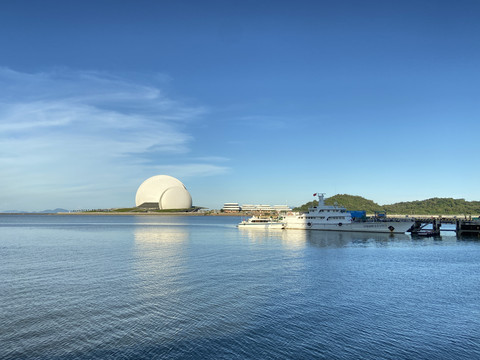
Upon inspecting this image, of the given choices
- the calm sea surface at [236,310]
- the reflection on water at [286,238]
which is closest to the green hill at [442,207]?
the reflection on water at [286,238]

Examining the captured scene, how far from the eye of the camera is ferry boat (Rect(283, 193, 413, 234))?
82062 mm

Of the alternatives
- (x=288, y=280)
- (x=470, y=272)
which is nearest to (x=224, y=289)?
(x=288, y=280)

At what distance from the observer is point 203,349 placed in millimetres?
14844

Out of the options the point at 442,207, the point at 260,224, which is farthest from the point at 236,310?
the point at 442,207

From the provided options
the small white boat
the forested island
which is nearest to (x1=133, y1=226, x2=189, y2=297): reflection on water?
the small white boat

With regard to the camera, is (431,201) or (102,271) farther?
(431,201)

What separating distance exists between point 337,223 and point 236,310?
70163 mm

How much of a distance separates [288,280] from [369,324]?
1078 cm

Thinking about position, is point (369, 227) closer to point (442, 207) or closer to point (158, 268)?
point (158, 268)

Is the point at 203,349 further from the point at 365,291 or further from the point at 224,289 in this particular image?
the point at 365,291

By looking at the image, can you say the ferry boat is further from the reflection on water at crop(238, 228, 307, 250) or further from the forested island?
the forested island

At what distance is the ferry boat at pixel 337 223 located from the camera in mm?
82062

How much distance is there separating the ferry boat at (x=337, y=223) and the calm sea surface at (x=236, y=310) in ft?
156

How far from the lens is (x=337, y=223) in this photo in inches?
3391
